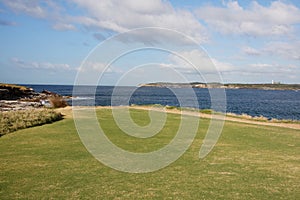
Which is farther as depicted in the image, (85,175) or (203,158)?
(203,158)

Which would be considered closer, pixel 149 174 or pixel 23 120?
pixel 149 174

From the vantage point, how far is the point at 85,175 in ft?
31.9

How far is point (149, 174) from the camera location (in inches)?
397

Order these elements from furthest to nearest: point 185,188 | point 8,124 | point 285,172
Result: point 8,124 < point 285,172 < point 185,188

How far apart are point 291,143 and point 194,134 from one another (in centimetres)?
562

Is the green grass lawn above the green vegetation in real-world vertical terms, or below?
below

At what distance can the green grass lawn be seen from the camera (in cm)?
816

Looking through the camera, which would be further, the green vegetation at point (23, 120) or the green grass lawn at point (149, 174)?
the green vegetation at point (23, 120)

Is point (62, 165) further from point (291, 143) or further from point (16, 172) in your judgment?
point (291, 143)

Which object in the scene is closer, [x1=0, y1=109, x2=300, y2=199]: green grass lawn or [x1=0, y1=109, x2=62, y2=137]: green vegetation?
[x1=0, y1=109, x2=300, y2=199]: green grass lawn

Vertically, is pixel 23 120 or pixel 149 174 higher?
pixel 23 120

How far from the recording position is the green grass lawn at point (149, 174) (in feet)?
26.8

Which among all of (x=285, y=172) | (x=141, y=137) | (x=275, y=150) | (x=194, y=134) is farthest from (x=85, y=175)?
(x=194, y=134)

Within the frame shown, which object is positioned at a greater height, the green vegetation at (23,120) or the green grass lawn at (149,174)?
the green vegetation at (23,120)
